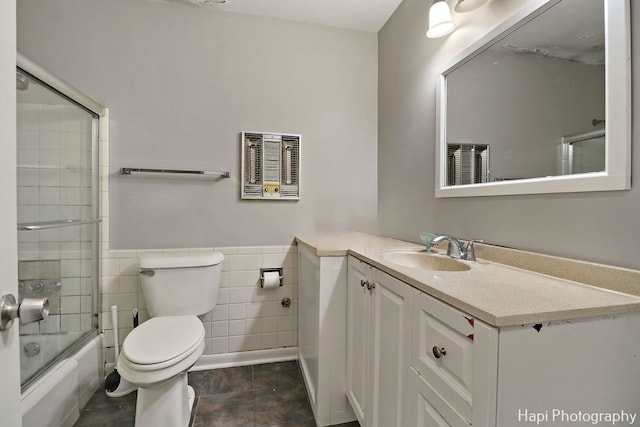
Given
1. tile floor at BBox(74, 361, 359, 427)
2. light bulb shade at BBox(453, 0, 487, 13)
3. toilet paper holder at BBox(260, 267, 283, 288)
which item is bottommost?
tile floor at BBox(74, 361, 359, 427)

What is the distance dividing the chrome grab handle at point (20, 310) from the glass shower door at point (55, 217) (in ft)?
3.32

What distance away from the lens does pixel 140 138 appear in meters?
1.80

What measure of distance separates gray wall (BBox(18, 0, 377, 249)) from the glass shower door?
160mm

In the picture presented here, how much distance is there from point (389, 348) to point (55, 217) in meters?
1.82

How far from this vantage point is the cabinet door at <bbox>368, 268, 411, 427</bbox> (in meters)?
0.89

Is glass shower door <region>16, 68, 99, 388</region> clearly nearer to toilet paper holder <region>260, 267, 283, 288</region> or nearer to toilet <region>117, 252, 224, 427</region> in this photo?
toilet <region>117, 252, 224, 427</region>

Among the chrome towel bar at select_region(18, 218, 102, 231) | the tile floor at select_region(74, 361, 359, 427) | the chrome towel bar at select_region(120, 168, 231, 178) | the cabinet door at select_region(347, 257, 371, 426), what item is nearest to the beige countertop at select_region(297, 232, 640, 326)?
the cabinet door at select_region(347, 257, 371, 426)

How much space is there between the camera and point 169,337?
1341 millimetres

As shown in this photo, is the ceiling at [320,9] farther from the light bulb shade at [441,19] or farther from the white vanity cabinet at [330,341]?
the white vanity cabinet at [330,341]

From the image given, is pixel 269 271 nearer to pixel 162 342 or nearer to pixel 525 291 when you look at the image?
pixel 162 342

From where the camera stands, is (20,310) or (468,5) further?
(468,5)

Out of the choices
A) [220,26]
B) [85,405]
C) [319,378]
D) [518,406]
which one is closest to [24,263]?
[85,405]

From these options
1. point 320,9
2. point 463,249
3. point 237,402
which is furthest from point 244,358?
point 320,9

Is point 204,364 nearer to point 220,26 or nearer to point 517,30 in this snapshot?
point 220,26
